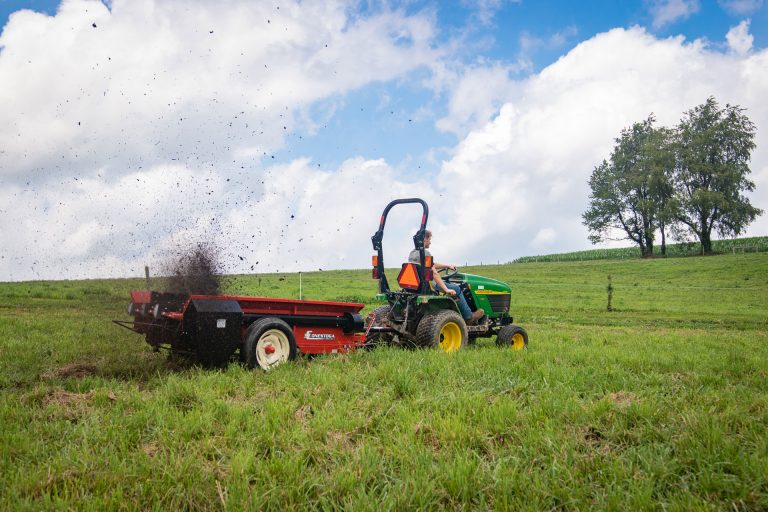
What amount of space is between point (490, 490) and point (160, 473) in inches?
83.5

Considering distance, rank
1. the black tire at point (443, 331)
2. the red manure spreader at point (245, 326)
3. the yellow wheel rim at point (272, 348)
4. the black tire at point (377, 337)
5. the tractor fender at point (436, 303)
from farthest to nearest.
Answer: the tractor fender at point (436, 303) → the black tire at point (377, 337) → the black tire at point (443, 331) → the yellow wheel rim at point (272, 348) → the red manure spreader at point (245, 326)

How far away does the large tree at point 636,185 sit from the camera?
164 ft

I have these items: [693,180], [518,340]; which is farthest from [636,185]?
[518,340]

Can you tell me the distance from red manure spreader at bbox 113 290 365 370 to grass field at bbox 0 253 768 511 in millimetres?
365

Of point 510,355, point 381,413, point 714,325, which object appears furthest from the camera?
point 714,325

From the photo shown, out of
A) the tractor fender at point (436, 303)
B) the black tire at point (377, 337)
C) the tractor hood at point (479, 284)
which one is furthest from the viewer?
the tractor hood at point (479, 284)

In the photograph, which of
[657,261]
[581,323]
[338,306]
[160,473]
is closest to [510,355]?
[338,306]

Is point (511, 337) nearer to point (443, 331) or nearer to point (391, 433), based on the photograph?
point (443, 331)

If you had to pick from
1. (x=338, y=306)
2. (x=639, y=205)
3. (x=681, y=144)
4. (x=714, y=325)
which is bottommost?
(x=714, y=325)

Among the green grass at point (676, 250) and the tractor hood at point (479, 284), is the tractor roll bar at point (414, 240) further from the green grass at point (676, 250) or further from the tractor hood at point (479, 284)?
the green grass at point (676, 250)

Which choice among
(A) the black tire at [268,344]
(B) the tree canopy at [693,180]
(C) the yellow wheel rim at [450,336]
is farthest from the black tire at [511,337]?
(B) the tree canopy at [693,180]

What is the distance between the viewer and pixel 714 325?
17.3m

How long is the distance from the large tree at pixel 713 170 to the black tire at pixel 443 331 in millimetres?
46906

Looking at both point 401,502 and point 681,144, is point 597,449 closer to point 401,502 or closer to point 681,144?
point 401,502
